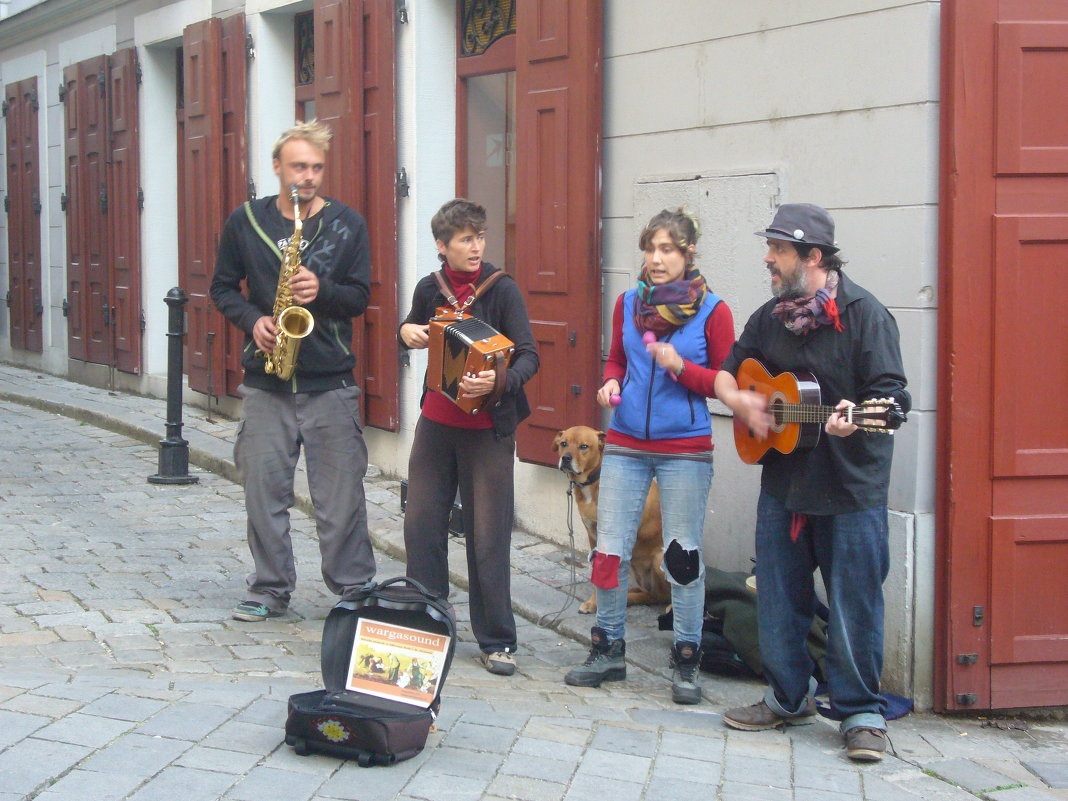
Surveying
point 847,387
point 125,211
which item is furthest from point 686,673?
point 125,211

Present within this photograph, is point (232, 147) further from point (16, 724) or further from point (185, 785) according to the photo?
point (185, 785)

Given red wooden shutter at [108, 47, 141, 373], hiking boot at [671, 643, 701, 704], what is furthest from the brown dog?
red wooden shutter at [108, 47, 141, 373]

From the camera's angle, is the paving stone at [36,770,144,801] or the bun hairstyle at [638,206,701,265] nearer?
the paving stone at [36,770,144,801]

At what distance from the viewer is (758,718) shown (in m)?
4.66

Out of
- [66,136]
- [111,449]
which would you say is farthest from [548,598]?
[66,136]

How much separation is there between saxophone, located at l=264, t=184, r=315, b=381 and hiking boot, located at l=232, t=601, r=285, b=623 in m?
1.01

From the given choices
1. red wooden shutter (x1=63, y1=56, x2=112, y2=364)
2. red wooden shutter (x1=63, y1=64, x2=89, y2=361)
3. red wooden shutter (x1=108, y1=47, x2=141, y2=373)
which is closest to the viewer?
red wooden shutter (x1=108, y1=47, x2=141, y2=373)

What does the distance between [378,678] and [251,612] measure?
63.7 inches

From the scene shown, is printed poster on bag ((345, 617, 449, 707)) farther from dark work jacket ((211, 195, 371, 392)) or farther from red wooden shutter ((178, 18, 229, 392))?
red wooden shutter ((178, 18, 229, 392))

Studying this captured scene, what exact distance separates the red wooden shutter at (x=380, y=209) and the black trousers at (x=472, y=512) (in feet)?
10.7

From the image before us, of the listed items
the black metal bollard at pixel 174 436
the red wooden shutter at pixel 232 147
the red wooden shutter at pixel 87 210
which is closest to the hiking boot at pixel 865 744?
the black metal bollard at pixel 174 436

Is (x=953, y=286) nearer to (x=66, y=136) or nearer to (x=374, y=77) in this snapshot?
(x=374, y=77)

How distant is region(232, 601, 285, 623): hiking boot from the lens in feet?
19.0

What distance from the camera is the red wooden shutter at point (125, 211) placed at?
12719 mm
